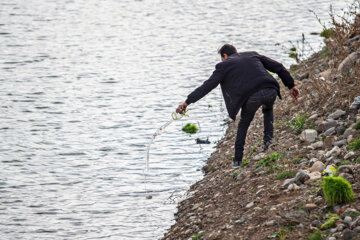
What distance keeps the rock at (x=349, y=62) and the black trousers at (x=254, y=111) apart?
283 cm

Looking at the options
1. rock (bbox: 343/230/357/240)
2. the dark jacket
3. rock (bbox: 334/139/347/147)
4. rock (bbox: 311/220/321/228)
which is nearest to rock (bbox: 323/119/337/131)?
rock (bbox: 334/139/347/147)

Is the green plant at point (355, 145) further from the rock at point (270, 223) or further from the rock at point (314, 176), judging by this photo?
the rock at point (270, 223)

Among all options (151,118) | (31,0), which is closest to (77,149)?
(151,118)

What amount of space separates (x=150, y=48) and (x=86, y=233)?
20.4m

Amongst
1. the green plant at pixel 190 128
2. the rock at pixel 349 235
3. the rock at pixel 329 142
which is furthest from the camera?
the green plant at pixel 190 128

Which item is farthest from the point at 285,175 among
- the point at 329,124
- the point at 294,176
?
the point at 329,124

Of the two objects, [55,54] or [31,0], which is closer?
[55,54]

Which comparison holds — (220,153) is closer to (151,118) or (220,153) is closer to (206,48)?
(151,118)

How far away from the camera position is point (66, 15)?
42.2 meters

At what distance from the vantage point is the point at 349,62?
43.6 ft

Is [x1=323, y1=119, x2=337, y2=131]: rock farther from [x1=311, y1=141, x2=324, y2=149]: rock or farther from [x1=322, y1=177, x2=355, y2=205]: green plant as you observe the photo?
[x1=322, y1=177, x2=355, y2=205]: green plant

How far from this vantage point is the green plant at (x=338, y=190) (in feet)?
25.4

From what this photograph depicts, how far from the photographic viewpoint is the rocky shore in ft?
26.0

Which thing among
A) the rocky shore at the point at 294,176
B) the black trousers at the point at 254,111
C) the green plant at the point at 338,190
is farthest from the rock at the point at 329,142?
the green plant at the point at 338,190
